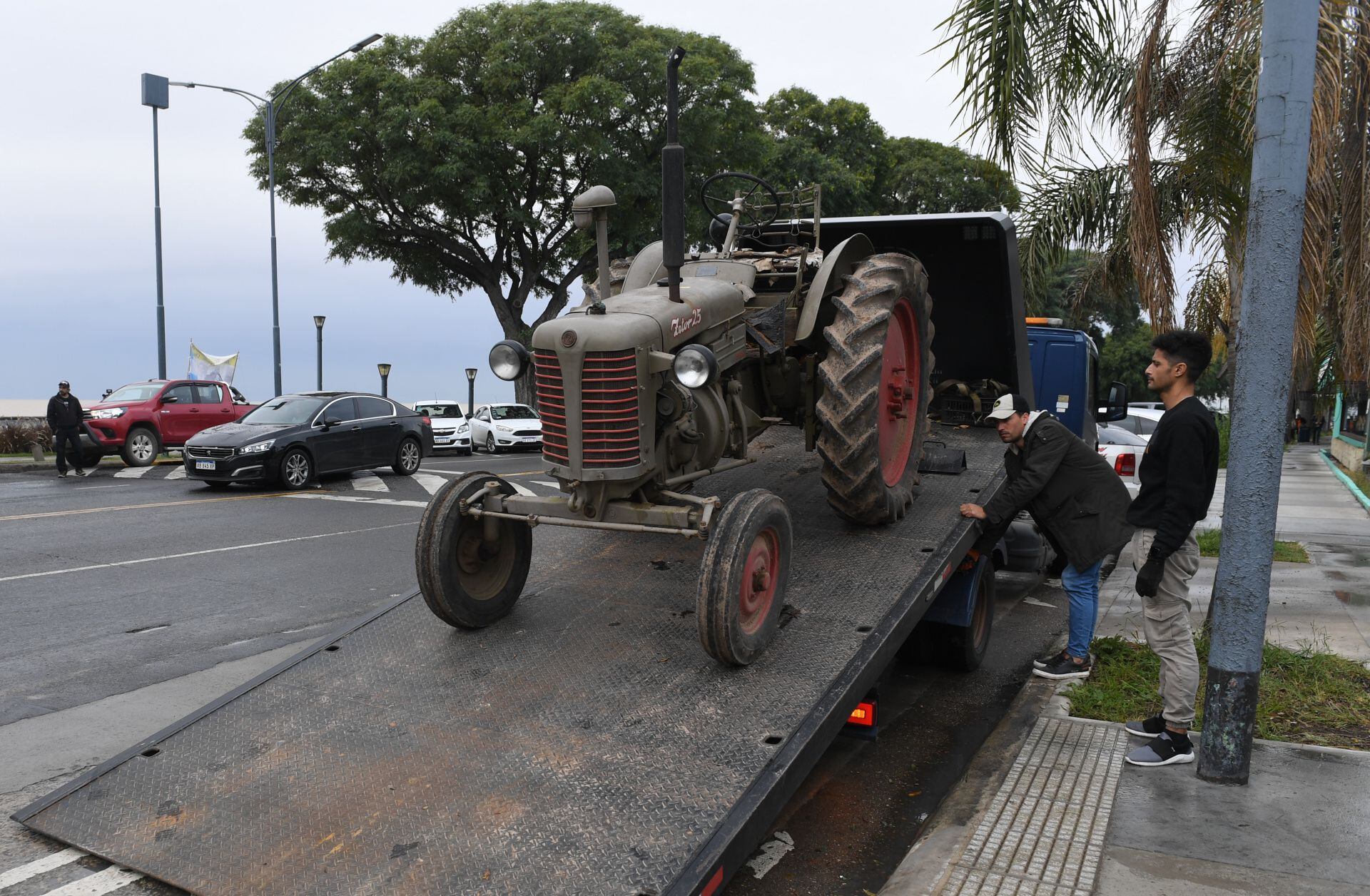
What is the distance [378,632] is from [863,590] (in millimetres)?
2579

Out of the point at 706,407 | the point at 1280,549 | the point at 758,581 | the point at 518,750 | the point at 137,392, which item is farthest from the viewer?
the point at 137,392

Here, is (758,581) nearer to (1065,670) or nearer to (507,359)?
(507,359)

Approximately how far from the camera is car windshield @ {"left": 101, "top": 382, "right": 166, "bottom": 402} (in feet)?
63.7

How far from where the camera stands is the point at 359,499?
584 inches

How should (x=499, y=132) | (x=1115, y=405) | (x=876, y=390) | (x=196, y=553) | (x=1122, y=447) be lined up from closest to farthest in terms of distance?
(x=876, y=390) < (x=196, y=553) < (x=1115, y=405) < (x=1122, y=447) < (x=499, y=132)

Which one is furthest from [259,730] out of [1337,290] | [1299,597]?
[1337,290]

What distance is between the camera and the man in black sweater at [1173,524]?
4898 mm

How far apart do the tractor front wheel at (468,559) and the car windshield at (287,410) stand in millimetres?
12166

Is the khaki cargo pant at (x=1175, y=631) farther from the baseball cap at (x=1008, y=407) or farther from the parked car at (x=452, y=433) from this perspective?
the parked car at (x=452, y=433)

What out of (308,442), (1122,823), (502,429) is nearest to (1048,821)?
(1122,823)

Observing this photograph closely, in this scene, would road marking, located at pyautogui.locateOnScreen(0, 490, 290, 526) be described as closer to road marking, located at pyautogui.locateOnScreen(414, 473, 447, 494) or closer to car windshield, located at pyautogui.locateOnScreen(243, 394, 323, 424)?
car windshield, located at pyautogui.locateOnScreen(243, 394, 323, 424)

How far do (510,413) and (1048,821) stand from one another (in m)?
26.5

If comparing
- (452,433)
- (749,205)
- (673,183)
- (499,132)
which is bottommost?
(452,433)

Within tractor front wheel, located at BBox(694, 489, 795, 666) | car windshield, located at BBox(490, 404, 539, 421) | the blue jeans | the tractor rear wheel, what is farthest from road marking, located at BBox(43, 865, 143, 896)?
car windshield, located at BBox(490, 404, 539, 421)
